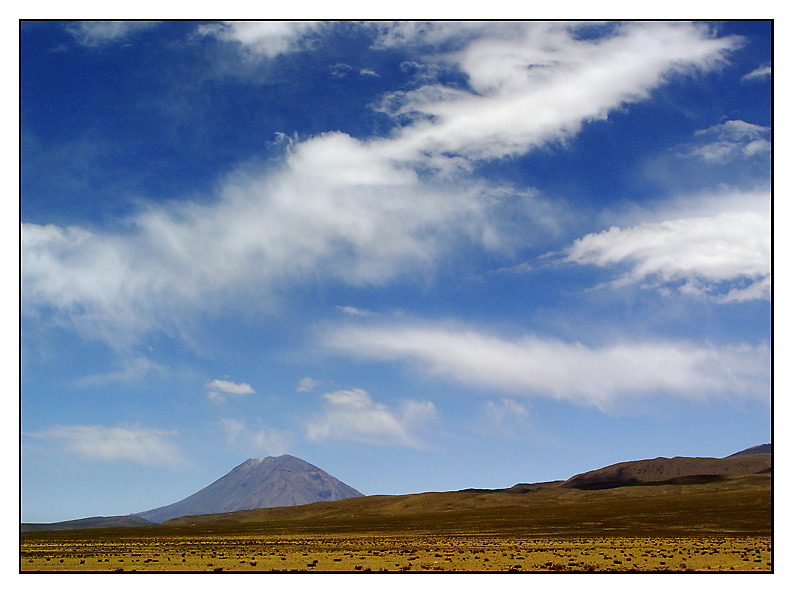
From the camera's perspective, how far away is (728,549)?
2077 inches

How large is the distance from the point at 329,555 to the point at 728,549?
105ft

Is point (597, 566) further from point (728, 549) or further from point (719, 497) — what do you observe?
point (719, 497)

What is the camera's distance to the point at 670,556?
154ft

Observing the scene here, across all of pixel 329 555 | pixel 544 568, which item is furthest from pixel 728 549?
pixel 329 555

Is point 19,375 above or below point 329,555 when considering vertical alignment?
above

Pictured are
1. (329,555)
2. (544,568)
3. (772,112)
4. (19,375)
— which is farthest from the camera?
(329,555)

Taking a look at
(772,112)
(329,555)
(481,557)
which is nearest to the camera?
(772,112)

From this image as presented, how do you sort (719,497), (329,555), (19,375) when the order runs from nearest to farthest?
(19,375)
(329,555)
(719,497)

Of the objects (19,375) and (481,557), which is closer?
(19,375)
